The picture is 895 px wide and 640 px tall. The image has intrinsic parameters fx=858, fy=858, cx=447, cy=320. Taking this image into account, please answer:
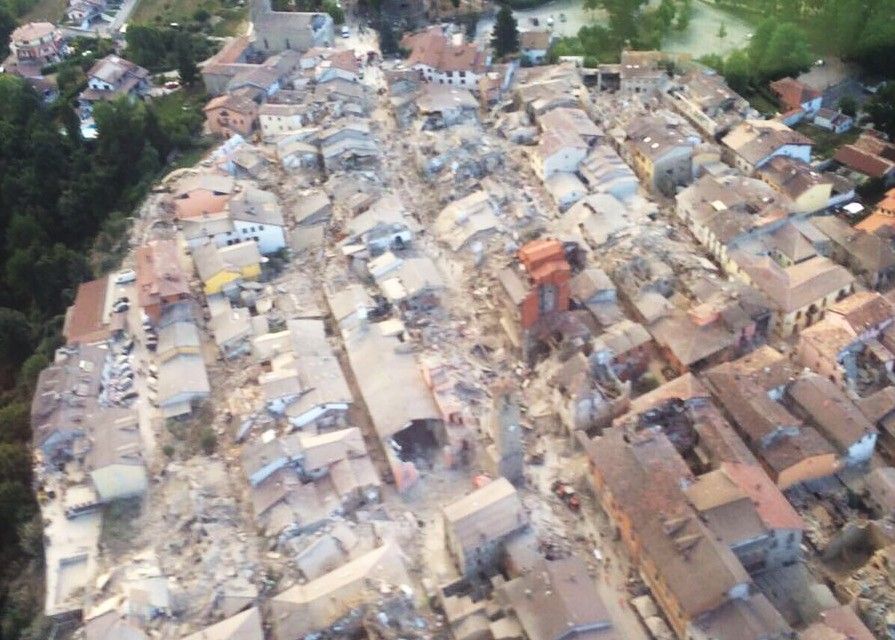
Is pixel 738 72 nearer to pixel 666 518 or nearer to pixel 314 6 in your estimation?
pixel 314 6

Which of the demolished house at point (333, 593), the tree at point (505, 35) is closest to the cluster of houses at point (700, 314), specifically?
the demolished house at point (333, 593)

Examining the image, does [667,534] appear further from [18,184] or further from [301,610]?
[18,184]

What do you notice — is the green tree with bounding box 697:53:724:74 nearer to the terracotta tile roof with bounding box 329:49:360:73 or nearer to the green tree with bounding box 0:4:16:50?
the terracotta tile roof with bounding box 329:49:360:73

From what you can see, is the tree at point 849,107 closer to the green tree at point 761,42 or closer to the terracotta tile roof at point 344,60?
the green tree at point 761,42

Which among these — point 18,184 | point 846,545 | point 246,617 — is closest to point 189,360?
Result: point 246,617

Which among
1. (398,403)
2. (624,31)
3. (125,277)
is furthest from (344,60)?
(398,403)

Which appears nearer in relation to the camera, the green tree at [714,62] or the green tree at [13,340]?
the green tree at [13,340]
